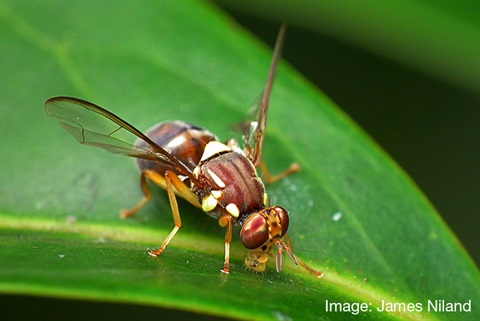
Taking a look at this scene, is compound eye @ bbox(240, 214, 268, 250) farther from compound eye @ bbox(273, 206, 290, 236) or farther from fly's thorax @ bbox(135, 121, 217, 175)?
fly's thorax @ bbox(135, 121, 217, 175)

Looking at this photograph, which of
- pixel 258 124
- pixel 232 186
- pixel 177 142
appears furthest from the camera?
pixel 258 124

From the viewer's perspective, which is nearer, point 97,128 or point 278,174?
point 97,128

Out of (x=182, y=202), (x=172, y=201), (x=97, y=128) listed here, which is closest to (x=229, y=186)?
(x=172, y=201)

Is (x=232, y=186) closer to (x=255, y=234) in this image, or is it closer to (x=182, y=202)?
(x=255, y=234)

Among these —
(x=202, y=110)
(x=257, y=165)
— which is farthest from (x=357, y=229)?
(x=202, y=110)

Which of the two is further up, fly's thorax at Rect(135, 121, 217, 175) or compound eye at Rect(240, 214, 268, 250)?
fly's thorax at Rect(135, 121, 217, 175)

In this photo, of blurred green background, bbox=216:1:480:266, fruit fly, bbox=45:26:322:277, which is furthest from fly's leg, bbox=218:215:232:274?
blurred green background, bbox=216:1:480:266
